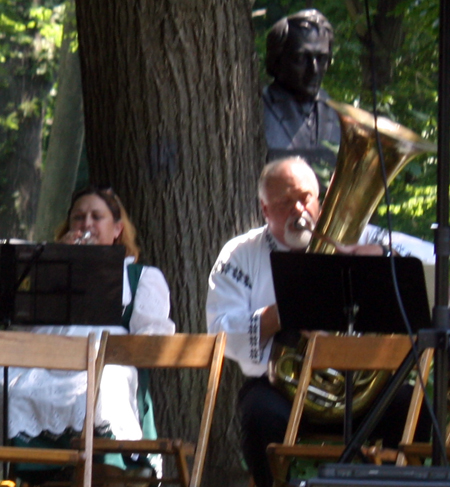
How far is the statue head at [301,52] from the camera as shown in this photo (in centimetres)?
596

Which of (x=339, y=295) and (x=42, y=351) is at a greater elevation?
(x=339, y=295)

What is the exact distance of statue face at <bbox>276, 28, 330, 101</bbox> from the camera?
5.95 meters

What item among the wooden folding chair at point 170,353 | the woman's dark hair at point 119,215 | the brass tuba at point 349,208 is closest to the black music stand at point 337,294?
the wooden folding chair at point 170,353

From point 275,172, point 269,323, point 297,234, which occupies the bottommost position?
point 269,323

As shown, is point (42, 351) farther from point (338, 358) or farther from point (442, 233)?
point (442, 233)

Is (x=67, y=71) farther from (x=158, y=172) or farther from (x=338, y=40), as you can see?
(x=158, y=172)

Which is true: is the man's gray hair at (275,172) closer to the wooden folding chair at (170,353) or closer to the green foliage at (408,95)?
the wooden folding chair at (170,353)

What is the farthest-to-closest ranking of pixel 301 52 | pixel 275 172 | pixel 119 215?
pixel 301 52, pixel 119 215, pixel 275 172

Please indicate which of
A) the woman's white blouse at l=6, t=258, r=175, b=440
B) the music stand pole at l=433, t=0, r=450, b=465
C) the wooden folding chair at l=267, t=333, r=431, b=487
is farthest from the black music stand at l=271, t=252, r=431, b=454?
the woman's white blouse at l=6, t=258, r=175, b=440

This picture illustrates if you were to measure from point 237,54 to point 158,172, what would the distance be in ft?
2.41

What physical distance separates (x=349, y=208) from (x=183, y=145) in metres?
1.24

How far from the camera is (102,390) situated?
4422 mm

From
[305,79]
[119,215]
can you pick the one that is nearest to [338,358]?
[119,215]

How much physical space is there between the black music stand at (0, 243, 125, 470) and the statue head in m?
2.19
